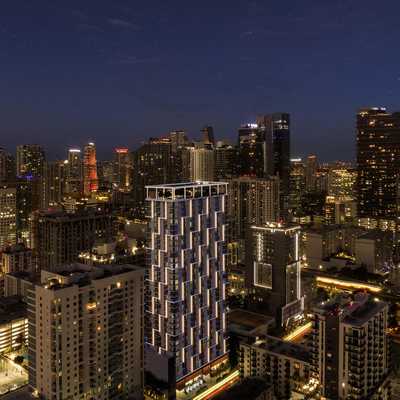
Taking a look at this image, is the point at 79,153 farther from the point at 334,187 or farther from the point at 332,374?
the point at 332,374

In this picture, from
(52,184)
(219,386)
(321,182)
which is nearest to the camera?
(219,386)

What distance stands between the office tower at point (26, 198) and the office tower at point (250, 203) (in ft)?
69.4

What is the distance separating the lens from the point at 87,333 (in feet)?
51.9

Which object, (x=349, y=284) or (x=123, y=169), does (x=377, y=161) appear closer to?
(x=349, y=284)

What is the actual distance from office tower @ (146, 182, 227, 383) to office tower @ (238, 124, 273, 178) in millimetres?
38837

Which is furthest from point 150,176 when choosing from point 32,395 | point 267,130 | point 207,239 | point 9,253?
point 32,395

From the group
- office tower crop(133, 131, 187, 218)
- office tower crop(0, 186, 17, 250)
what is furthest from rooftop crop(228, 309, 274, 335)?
office tower crop(133, 131, 187, 218)

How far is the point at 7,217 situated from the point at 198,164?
23472 millimetres

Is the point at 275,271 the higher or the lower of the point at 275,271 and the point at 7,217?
the lower

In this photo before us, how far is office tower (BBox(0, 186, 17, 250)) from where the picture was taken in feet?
138

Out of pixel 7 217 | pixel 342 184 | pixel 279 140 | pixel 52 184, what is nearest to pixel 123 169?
pixel 52 184

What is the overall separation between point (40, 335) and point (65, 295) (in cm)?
164

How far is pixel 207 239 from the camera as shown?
20.2 meters

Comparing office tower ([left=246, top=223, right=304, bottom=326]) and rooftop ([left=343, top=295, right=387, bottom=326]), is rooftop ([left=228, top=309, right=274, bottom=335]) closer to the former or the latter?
office tower ([left=246, top=223, right=304, bottom=326])
